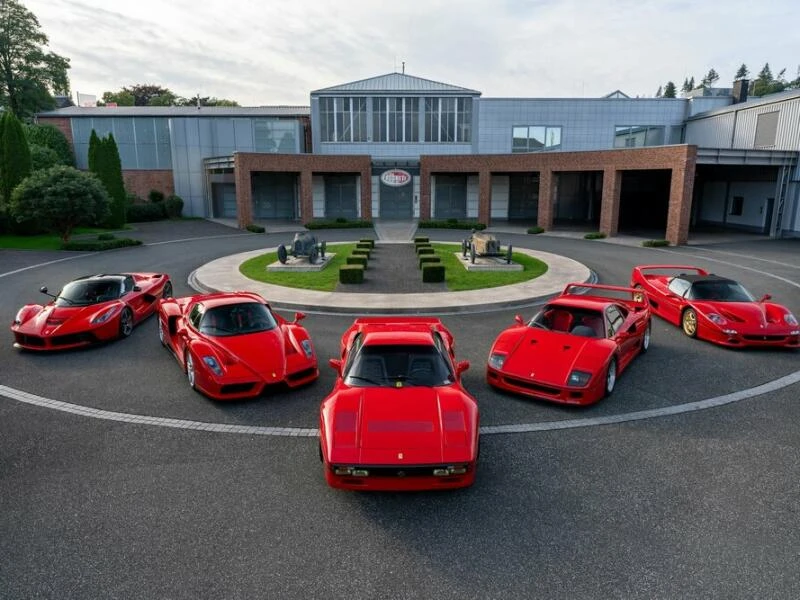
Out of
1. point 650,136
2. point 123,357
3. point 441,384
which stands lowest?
point 123,357

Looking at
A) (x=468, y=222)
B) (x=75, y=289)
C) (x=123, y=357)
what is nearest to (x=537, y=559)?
(x=123, y=357)

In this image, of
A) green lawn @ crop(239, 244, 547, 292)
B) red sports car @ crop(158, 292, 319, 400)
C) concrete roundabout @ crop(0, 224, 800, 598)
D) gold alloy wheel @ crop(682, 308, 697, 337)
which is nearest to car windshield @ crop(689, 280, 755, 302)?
gold alloy wheel @ crop(682, 308, 697, 337)

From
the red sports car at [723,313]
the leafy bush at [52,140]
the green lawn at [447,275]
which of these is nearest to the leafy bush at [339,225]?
the green lawn at [447,275]

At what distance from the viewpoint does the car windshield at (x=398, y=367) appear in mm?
7027

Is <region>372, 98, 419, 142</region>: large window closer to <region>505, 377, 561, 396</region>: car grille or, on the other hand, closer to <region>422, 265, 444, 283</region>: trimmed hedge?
<region>422, 265, 444, 283</region>: trimmed hedge

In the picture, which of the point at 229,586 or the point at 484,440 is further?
the point at 484,440

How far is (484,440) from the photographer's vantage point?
7457 millimetres

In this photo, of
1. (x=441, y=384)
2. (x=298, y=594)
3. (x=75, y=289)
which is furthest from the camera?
(x=75, y=289)

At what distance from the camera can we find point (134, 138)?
46.8 metres

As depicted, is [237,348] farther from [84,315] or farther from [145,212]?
[145,212]

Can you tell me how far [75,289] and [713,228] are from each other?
131 ft

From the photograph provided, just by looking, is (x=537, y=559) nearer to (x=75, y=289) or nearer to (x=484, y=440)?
(x=484, y=440)

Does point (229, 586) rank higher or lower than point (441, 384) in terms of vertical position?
lower

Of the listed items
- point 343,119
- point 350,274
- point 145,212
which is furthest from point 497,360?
point 145,212
